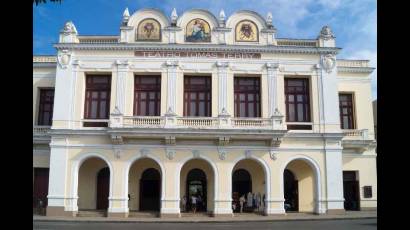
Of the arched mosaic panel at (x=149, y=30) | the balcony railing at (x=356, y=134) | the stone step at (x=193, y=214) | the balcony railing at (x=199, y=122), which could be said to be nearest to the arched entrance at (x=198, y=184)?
the stone step at (x=193, y=214)

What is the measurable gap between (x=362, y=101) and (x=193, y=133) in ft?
40.1

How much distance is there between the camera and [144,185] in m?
26.0

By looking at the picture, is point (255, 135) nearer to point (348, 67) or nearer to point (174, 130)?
point (174, 130)

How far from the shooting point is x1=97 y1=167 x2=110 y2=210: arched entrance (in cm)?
2591

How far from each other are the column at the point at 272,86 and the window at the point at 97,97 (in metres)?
9.53

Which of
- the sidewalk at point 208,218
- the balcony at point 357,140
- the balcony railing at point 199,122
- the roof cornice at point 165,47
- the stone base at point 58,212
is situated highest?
the roof cornice at point 165,47

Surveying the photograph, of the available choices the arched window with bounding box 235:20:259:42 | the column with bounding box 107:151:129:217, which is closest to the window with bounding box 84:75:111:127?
the column with bounding box 107:151:129:217

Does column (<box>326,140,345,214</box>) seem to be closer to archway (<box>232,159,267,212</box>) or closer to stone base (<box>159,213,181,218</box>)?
archway (<box>232,159,267,212</box>)

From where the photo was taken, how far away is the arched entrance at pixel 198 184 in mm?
25288

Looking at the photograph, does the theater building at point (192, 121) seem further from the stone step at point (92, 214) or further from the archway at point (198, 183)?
the stone step at point (92, 214)

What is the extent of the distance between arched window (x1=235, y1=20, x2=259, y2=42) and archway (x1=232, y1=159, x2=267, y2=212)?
7294mm

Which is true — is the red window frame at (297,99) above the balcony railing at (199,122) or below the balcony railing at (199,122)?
above
